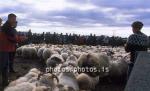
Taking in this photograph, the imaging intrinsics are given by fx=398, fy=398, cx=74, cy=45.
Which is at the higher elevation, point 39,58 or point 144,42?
point 144,42

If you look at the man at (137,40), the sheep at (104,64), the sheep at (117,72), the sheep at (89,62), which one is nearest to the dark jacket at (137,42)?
the man at (137,40)

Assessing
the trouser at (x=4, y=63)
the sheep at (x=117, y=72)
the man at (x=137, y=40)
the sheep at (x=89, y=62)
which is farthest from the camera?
the sheep at (x=117, y=72)

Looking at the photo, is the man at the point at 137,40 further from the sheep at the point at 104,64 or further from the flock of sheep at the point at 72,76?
the sheep at the point at 104,64

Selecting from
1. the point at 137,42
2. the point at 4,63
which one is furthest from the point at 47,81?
the point at 4,63

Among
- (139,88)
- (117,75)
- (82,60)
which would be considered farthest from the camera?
(117,75)

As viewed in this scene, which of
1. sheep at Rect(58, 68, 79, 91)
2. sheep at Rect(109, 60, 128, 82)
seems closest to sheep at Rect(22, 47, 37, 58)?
sheep at Rect(109, 60, 128, 82)

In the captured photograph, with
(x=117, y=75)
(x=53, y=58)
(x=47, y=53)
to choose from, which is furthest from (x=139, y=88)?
(x=47, y=53)

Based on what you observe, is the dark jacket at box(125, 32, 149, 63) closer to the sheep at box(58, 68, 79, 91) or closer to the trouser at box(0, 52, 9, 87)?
the sheep at box(58, 68, 79, 91)

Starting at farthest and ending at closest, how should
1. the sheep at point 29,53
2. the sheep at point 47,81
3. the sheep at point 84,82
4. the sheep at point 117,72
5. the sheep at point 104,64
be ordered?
the sheep at point 29,53 → the sheep at point 117,72 → the sheep at point 104,64 → the sheep at point 84,82 → the sheep at point 47,81

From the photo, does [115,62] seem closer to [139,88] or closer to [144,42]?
[144,42]

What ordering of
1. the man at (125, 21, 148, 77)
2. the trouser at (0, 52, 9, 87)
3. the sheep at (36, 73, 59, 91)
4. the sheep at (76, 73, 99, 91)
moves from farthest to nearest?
the trouser at (0, 52, 9, 87) → the sheep at (76, 73, 99, 91) → the man at (125, 21, 148, 77) → the sheep at (36, 73, 59, 91)

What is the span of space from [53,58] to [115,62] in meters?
2.48

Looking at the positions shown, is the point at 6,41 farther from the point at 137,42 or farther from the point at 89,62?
the point at 137,42

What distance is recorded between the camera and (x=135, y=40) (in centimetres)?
1070
